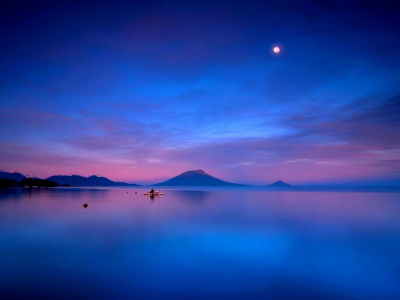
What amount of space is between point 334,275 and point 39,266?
14.7m

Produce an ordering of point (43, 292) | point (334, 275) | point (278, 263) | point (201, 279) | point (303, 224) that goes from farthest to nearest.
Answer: point (303, 224) → point (278, 263) → point (334, 275) → point (201, 279) → point (43, 292)

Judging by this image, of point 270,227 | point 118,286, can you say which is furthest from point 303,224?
point 118,286

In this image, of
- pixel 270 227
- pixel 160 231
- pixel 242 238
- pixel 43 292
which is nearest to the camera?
pixel 43 292

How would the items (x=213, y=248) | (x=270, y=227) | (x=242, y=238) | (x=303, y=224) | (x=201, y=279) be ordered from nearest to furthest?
(x=201, y=279), (x=213, y=248), (x=242, y=238), (x=270, y=227), (x=303, y=224)

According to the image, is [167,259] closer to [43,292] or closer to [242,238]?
[43,292]

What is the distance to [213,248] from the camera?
15.6m

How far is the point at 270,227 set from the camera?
2288 centimetres

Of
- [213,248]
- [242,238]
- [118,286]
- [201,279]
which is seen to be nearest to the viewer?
[118,286]

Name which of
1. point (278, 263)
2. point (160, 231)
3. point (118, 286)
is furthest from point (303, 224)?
point (118, 286)

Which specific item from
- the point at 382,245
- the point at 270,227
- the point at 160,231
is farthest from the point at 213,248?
the point at 382,245

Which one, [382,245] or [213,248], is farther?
[382,245]

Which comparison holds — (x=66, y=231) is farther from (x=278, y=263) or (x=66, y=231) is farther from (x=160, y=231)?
(x=278, y=263)

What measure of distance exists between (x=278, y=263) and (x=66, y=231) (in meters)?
17.2

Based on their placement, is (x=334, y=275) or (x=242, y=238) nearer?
(x=334, y=275)
